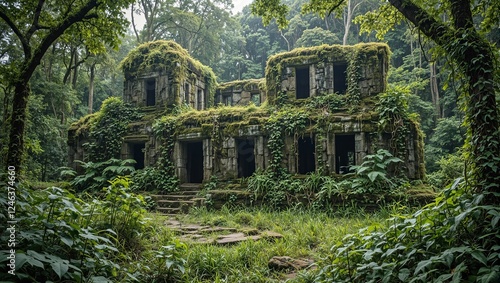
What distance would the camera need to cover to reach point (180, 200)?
1165cm

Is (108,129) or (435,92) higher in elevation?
(435,92)

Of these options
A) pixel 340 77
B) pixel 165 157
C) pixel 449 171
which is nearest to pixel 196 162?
pixel 165 157

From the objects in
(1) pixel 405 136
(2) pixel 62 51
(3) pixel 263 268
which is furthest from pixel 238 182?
(2) pixel 62 51

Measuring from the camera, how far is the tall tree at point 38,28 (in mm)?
5902

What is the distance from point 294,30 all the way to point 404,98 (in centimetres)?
2232

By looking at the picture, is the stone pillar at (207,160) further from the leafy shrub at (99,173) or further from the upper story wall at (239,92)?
the upper story wall at (239,92)

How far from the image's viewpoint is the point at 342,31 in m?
29.3

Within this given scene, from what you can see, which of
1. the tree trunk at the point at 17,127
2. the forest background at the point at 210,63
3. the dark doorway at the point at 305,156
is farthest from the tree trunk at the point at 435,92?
the tree trunk at the point at 17,127

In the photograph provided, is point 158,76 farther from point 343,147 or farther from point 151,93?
point 343,147

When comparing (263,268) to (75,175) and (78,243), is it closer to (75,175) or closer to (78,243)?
(78,243)

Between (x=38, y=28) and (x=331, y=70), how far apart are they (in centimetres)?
1065

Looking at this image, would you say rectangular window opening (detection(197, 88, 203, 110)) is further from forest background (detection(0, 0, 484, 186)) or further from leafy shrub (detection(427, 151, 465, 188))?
leafy shrub (detection(427, 151, 465, 188))

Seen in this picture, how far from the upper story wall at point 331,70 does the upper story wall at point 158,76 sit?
4.75 meters

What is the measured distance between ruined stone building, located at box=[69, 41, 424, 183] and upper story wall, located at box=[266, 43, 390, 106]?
4cm
